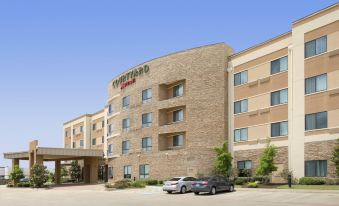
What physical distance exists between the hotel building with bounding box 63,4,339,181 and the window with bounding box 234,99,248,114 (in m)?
0.11

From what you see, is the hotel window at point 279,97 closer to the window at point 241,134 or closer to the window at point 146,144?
the window at point 241,134

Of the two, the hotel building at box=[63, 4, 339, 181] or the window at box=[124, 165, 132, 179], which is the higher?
the hotel building at box=[63, 4, 339, 181]

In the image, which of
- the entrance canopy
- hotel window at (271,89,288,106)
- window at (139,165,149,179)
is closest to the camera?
hotel window at (271,89,288,106)

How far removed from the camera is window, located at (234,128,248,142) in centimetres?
5199

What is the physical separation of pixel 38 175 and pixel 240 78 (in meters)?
31.2

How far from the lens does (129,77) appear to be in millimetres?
68188

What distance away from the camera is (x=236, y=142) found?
5306 centimetres

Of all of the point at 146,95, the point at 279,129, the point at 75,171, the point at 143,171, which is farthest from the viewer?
the point at 75,171

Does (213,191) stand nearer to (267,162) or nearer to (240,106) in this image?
(267,162)

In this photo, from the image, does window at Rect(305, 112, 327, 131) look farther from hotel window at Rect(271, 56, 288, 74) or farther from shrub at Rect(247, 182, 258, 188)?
shrub at Rect(247, 182, 258, 188)

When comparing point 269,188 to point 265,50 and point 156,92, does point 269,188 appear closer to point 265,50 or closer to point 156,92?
point 265,50

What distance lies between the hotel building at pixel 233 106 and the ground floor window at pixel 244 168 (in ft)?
0.50

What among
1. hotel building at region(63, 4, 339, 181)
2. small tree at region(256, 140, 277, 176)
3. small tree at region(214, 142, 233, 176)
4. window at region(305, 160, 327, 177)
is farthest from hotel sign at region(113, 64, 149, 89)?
window at region(305, 160, 327, 177)

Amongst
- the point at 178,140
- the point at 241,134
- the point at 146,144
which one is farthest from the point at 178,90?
the point at 241,134
